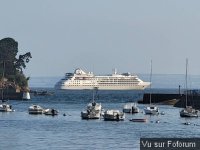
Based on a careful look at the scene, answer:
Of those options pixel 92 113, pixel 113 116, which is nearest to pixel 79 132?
pixel 113 116

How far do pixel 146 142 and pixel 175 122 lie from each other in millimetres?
75086

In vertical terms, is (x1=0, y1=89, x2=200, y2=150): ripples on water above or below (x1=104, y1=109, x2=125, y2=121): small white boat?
below

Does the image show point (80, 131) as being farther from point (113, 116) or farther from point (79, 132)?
point (113, 116)

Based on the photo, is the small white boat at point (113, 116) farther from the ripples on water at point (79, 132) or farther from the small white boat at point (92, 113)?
the small white boat at point (92, 113)

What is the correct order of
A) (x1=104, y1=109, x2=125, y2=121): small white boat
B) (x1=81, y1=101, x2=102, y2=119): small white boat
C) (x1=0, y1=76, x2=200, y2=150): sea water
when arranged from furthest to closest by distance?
(x1=81, y1=101, x2=102, y2=119): small white boat < (x1=104, y1=109, x2=125, y2=121): small white boat < (x1=0, y1=76, x2=200, y2=150): sea water

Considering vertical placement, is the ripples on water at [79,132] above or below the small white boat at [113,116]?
below

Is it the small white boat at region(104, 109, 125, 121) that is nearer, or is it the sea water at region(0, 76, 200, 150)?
the sea water at region(0, 76, 200, 150)

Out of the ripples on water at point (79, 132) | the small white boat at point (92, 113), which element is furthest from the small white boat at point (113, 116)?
the small white boat at point (92, 113)

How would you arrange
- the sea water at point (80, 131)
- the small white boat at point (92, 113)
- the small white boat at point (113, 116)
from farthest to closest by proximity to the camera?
the small white boat at point (92, 113) → the small white boat at point (113, 116) → the sea water at point (80, 131)

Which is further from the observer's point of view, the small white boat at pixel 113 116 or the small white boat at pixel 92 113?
the small white boat at pixel 92 113

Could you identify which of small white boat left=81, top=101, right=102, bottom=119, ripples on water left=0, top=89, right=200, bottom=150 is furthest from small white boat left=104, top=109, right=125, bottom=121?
small white boat left=81, top=101, right=102, bottom=119

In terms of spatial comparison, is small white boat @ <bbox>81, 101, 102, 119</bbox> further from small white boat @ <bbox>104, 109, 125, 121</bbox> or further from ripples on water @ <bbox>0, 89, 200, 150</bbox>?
small white boat @ <bbox>104, 109, 125, 121</bbox>

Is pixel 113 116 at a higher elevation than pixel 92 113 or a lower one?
lower

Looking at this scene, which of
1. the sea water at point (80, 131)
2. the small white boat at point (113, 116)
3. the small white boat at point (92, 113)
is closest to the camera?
the sea water at point (80, 131)
